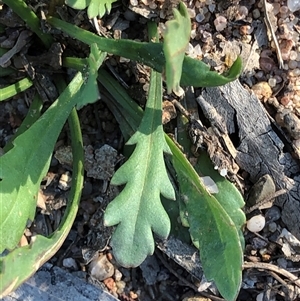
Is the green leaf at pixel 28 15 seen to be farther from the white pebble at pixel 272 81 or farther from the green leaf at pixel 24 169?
the white pebble at pixel 272 81

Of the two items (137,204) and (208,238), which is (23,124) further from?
(208,238)

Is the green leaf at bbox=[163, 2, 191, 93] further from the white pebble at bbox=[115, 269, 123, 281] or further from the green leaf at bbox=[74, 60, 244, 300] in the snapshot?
the white pebble at bbox=[115, 269, 123, 281]

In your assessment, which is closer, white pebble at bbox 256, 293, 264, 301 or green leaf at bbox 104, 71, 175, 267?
green leaf at bbox 104, 71, 175, 267

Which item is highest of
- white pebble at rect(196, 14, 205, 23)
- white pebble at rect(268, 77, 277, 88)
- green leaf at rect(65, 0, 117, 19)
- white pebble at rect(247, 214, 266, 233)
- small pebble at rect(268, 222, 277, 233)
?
green leaf at rect(65, 0, 117, 19)

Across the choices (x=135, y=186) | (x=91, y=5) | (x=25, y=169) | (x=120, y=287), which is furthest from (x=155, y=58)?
(x=120, y=287)

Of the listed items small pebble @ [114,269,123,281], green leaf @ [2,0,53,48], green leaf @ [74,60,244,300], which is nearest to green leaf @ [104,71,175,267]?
green leaf @ [74,60,244,300]

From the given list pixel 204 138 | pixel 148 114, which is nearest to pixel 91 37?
pixel 148 114
